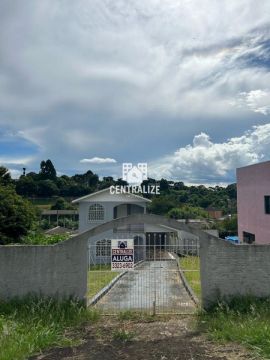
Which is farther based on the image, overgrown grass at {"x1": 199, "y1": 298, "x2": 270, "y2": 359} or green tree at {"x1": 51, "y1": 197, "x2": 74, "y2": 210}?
green tree at {"x1": 51, "y1": 197, "x2": 74, "y2": 210}

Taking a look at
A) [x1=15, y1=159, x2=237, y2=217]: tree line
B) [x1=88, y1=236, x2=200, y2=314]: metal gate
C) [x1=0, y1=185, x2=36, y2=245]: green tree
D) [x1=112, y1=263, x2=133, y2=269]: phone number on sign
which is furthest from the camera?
[x1=15, y1=159, x2=237, y2=217]: tree line

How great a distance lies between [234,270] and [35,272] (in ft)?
16.6

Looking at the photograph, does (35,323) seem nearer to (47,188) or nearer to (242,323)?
(242,323)

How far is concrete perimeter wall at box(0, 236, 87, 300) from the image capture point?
9.51 metres

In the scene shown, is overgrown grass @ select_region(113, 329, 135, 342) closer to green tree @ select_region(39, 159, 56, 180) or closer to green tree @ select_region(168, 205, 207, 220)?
green tree @ select_region(168, 205, 207, 220)

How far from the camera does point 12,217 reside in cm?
2267

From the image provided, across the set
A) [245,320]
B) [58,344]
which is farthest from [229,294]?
[58,344]

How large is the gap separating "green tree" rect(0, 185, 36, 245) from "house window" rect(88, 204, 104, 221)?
31.6 feet

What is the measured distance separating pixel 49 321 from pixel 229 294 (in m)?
4.46

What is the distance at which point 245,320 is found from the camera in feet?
27.1

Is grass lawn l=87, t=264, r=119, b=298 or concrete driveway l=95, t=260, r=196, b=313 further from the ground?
grass lawn l=87, t=264, r=119, b=298

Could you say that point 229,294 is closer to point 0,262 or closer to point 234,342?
point 234,342

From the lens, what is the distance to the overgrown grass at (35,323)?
277 inches

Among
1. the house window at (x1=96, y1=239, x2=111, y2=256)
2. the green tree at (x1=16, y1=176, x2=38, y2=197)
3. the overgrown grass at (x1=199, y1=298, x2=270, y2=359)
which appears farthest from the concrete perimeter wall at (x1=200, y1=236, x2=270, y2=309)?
the green tree at (x1=16, y1=176, x2=38, y2=197)
